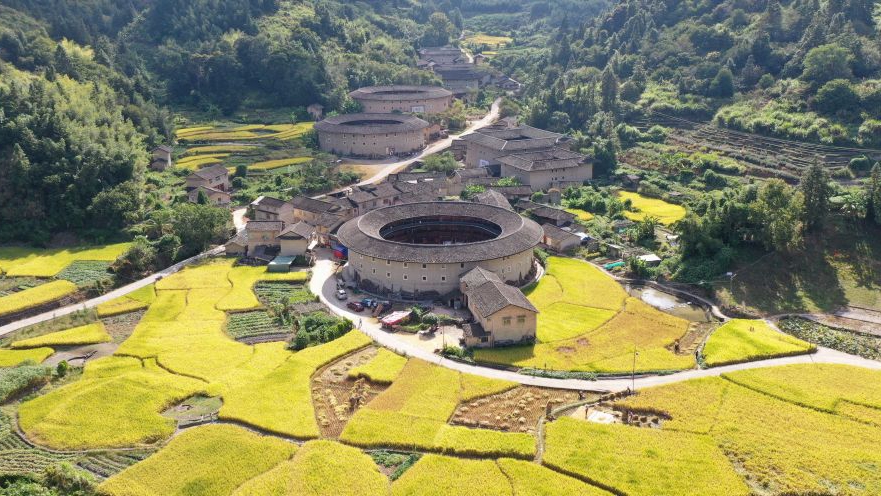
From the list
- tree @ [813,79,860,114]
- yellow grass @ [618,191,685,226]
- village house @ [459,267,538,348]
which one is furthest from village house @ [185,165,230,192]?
tree @ [813,79,860,114]

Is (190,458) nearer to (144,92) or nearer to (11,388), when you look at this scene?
(11,388)

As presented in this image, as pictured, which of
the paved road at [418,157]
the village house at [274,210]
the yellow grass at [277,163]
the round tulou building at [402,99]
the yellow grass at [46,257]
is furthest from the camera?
the round tulou building at [402,99]

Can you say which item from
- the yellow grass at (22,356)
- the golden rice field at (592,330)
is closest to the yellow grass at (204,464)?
the golden rice field at (592,330)

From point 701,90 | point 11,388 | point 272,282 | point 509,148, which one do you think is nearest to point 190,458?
point 11,388

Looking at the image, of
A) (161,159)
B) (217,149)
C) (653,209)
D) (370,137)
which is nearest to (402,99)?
(370,137)

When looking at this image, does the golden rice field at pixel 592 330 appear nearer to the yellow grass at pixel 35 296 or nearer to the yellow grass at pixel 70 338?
the yellow grass at pixel 70 338

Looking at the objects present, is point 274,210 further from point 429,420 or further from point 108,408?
point 429,420
